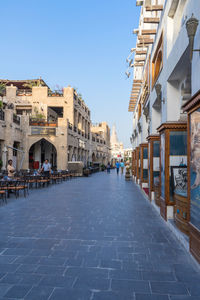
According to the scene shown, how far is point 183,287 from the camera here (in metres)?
3.11

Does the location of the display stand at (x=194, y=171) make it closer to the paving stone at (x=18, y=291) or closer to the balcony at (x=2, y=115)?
the paving stone at (x=18, y=291)

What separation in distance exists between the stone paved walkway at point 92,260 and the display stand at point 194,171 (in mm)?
434

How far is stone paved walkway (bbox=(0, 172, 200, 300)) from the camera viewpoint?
9.83 ft

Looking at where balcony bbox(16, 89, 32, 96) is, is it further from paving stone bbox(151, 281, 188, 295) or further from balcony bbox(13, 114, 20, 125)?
paving stone bbox(151, 281, 188, 295)

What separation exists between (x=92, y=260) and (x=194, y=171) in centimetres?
228

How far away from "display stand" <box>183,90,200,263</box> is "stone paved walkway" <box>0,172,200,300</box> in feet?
1.42

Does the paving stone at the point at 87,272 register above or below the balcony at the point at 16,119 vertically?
below

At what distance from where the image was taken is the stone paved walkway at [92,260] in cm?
300

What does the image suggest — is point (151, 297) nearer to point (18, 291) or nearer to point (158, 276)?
point (158, 276)

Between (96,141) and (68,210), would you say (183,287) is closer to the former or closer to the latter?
(68,210)

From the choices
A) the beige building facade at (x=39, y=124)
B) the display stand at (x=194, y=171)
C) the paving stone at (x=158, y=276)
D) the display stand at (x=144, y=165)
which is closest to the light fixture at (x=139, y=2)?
the display stand at (x=144, y=165)

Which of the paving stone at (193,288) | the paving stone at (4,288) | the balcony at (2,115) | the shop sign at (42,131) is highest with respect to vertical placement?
the balcony at (2,115)

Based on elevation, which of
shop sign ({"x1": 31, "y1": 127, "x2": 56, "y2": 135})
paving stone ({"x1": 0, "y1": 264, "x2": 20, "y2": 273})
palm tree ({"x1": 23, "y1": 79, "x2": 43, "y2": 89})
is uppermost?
palm tree ({"x1": 23, "y1": 79, "x2": 43, "y2": 89})

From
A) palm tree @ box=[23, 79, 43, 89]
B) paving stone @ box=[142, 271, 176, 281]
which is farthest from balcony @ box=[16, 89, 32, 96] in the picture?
paving stone @ box=[142, 271, 176, 281]
